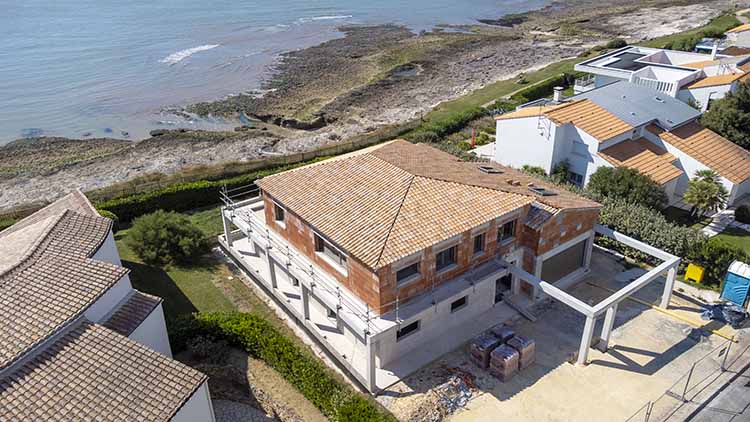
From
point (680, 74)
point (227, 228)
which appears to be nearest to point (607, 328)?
point (227, 228)

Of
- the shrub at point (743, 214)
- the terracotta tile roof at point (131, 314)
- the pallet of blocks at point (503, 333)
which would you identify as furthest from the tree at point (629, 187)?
the terracotta tile roof at point (131, 314)

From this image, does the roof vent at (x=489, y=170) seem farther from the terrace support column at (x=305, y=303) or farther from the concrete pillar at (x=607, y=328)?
the terrace support column at (x=305, y=303)

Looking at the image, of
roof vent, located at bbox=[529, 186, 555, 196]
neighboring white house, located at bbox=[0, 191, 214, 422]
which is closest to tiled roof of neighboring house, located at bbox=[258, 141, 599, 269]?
roof vent, located at bbox=[529, 186, 555, 196]

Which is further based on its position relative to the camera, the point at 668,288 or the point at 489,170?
the point at 489,170

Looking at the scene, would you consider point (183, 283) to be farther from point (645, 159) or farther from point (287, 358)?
point (645, 159)

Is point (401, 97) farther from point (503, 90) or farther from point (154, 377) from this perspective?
point (154, 377)
